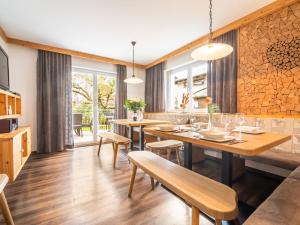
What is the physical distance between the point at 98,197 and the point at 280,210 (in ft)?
5.24

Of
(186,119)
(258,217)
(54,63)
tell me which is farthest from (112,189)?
(54,63)

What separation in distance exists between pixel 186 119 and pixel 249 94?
4.00 feet

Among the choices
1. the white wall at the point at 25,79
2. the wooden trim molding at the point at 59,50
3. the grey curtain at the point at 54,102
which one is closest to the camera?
the wooden trim molding at the point at 59,50

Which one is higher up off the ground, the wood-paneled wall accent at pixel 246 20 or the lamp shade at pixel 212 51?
the wood-paneled wall accent at pixel 246 20

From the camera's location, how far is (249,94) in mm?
2518

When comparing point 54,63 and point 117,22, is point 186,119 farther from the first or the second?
point 54,63

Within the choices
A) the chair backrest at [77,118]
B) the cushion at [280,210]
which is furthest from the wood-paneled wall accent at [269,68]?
the chair backrest at [77,118]

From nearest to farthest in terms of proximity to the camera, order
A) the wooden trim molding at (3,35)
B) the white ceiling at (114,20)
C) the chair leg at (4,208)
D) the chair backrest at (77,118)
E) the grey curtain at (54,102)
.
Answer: the chair leg at (4,208), the white ceiling at (114,20), the wooden trim molding at (3,35), the grey curtain at (54,102), the chair backrest at (77,118)

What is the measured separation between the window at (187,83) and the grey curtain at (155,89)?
0.73 feet

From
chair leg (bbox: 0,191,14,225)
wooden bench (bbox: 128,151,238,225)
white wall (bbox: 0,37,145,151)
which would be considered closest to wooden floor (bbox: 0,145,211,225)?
chair leg (bbox: 0,191,14,225)

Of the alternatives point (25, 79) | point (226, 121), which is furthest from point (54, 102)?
point (226, 121)

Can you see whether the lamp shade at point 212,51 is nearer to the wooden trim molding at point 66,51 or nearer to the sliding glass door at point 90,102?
the wooden trim molding at point 66,51

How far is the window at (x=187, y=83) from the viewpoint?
3607mm

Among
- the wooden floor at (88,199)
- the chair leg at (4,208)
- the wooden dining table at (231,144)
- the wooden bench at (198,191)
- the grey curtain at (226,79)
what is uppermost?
the grey curtain at (226,79)
